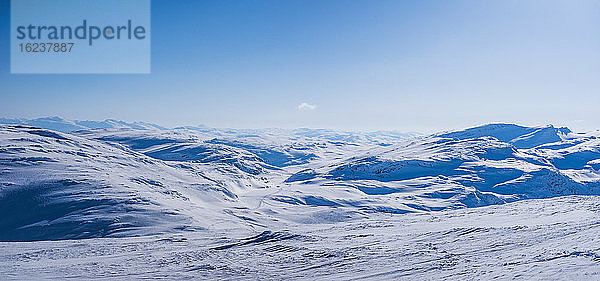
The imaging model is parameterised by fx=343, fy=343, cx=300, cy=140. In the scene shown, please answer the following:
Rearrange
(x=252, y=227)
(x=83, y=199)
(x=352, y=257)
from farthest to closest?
1. (x=83, y=199)
2. (x=252, y=227)
3. (x=352, y=257)

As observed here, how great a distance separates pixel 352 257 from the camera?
976 inches

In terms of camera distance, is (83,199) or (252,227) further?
(83,199)

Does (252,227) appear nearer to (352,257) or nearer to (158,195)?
(158,195)

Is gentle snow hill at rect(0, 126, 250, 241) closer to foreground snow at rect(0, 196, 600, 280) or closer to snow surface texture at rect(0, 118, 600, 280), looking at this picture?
snow surface texture at rect(0, 118, 600, 280)

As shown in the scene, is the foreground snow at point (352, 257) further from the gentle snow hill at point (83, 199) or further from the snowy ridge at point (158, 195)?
the gentle snow hill at point (83, 199)

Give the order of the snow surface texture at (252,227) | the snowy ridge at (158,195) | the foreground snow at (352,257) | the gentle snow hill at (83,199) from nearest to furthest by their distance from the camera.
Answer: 1. the foreground snow at (352,257)
2. the snow surface texture at (252,227)
3. the gentle snow hill at (83,199)
4. the snowy ridge at (158,195)

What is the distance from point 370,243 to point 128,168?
425 ft

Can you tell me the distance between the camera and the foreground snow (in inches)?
771

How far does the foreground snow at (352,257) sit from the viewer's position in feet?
64.3

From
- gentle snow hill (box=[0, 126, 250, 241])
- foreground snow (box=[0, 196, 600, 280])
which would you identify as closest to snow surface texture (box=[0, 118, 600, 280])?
foreground snow (box=[0, 196, 600, 280])

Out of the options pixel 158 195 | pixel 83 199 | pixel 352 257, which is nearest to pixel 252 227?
pixel 158 195

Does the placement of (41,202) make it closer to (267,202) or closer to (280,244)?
(267,202)

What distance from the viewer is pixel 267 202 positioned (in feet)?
394

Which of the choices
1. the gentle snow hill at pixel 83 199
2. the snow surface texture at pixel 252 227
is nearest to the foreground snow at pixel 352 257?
the snow surface texture at pixel 252 227
